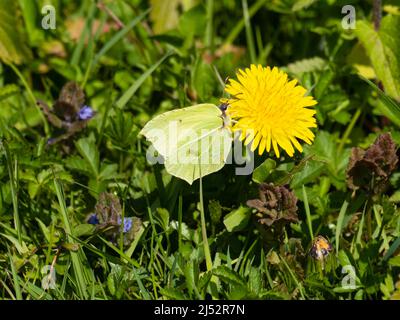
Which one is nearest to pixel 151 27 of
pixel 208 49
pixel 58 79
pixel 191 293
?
pixel 208 49

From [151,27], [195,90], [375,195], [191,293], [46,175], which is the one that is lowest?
[191,293]

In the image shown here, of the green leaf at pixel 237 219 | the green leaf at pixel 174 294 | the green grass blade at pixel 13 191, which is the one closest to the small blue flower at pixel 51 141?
the green grass blade at pixel 13 191

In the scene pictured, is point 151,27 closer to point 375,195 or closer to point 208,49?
point 208,49

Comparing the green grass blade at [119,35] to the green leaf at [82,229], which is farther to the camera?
the green grass blade at [119,35]

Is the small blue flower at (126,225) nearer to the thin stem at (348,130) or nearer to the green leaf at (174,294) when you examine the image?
the green leaf at (174,294)

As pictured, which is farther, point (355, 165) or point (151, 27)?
point (151, 27)

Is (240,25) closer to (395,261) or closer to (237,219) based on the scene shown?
(237,219)

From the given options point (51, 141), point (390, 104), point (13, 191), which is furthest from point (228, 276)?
point (51, 141)
